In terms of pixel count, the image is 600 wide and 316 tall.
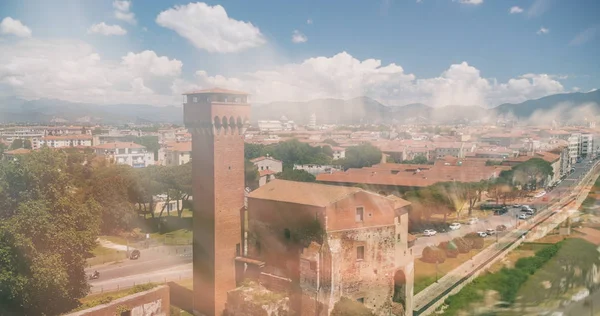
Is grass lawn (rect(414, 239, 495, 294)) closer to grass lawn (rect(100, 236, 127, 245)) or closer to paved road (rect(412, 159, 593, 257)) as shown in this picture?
paved road (rect(412, 159, 593, 257))

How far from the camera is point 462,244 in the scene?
7551 millimetres

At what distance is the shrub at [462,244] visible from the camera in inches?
289

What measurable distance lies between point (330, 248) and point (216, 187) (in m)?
1.93

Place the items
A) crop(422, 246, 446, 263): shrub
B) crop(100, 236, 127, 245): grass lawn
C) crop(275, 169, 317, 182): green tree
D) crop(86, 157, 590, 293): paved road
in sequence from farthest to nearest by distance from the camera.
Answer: crop(100, 236, 127, 245): grass lawn, crop(275, 169, 317, 182): green tree, crop(86, 157, 590, 293): paved road, crop(422, 246, 446, 263): shrub

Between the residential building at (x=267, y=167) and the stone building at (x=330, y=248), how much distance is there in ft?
16.3

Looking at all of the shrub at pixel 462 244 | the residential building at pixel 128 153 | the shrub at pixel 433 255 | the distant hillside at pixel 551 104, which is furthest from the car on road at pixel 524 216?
the residential building at pixel 128 153

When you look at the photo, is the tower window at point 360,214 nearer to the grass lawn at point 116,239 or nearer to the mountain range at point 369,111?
the mountain range at point 369,111

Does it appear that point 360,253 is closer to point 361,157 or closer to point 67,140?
point 361,157

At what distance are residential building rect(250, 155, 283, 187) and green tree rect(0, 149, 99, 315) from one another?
5242 millimetres

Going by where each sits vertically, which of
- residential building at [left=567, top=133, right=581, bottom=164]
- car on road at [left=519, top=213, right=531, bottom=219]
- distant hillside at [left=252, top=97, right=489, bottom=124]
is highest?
distant hillside at [left=252, top=97, right=489, bottom=124]

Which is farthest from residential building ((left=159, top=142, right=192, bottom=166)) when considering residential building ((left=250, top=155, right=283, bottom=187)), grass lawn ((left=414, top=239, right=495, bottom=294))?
grass lawn ((left=414, top=239, right=495, bottom=294))

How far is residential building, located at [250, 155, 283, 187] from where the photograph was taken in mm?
11615

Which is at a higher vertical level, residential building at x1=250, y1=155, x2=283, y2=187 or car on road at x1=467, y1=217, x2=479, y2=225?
residential building at x1=250, y1=155, x2=283, y2=187

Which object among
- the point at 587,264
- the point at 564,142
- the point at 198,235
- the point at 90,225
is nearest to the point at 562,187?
the point at 564,142
